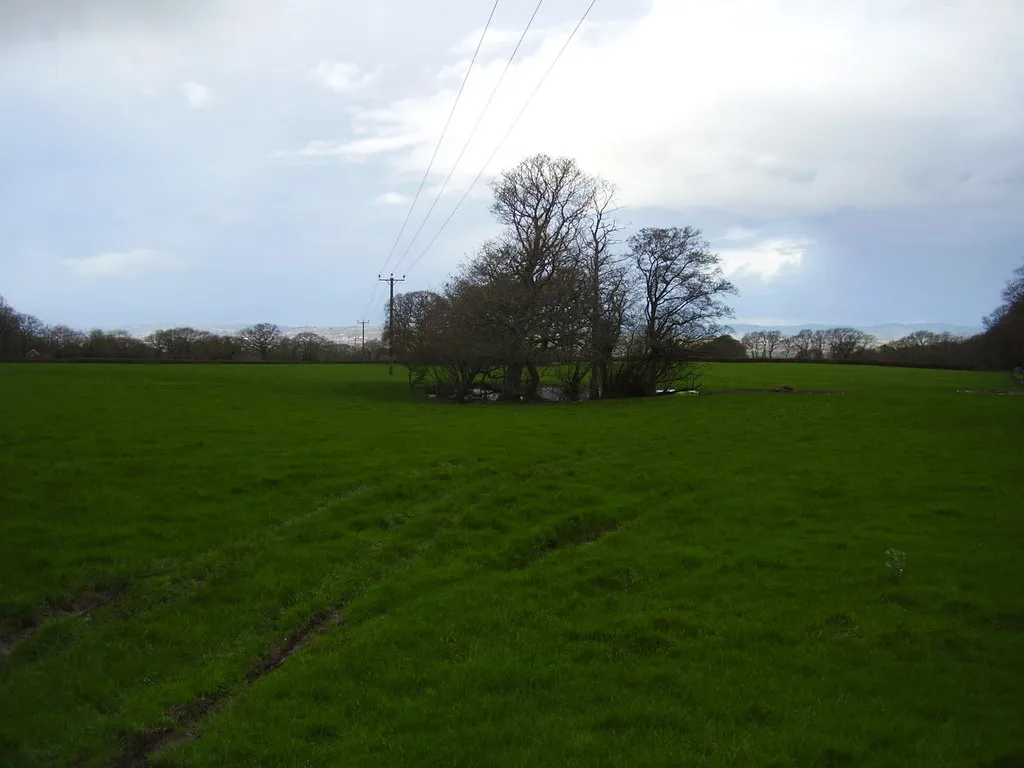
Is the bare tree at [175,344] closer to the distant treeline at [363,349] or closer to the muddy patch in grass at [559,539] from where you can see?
the distant treeline at [363,349]

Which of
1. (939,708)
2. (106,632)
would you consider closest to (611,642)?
(939,708)

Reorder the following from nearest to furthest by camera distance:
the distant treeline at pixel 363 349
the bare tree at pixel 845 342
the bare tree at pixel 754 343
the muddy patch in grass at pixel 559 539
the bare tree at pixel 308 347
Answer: the muddy patch in grass at pixel 559 539 < the distant treeline at pixel 363 349 < the bare tree at pixel 845 342 < the bare tree at pixel 754 343 < the bare tree at pixel 308 347

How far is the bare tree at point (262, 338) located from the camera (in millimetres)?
112350

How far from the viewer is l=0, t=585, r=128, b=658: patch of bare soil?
336 inches

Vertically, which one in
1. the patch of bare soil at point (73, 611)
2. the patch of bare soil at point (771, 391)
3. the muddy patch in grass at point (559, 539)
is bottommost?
the patch of bare soil at point (73, 611)

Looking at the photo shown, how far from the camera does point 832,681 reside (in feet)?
22.7

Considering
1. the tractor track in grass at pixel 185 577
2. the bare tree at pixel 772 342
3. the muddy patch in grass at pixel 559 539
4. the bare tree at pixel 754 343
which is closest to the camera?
the tractor track in grass at pixel 185 577

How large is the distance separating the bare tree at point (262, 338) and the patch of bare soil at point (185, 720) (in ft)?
351

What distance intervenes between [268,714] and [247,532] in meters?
6.81

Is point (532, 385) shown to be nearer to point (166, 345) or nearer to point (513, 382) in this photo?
point (513, 382)

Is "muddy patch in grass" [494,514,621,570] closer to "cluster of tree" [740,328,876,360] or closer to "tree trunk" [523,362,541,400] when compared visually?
"tree trunk" [523,362,541,400]

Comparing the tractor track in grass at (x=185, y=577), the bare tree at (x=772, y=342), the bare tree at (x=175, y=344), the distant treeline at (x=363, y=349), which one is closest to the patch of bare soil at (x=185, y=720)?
the tractor track in grass at (x=185, y=577)

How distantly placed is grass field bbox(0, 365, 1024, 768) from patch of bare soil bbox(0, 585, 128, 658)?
47 mm

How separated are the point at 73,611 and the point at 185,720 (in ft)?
13.4
